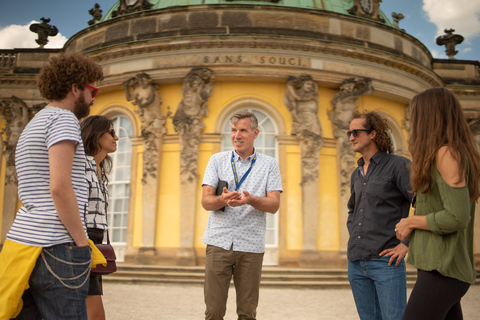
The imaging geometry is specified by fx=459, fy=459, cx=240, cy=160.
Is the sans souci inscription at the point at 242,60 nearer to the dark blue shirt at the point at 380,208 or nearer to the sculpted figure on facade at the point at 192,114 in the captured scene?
the sculpted figure on facade at the point at 192,114

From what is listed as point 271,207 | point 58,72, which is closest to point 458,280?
point 271,207

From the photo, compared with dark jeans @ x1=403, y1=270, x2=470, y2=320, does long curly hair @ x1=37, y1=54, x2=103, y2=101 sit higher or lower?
higher

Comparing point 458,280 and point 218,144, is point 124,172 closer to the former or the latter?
point 218,144

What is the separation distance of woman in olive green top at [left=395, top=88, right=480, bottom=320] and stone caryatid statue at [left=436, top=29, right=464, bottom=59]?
19.0 m

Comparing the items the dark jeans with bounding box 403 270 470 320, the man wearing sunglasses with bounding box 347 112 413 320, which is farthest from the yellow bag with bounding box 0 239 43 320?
the man wearing sunglasses with bounding box 347 112 413 320

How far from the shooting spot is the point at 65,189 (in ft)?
8.04

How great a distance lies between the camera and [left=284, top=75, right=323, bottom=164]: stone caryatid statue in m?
13.7

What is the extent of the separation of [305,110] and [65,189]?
39.1 ft

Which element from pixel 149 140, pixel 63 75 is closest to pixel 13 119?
pixel 149 140

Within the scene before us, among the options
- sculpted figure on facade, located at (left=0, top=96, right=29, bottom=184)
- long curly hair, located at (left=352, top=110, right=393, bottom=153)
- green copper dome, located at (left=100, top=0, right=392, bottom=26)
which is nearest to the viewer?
long curly hair, located at (left=352, top=110, right=393, bottom=153)

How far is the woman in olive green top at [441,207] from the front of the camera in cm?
265

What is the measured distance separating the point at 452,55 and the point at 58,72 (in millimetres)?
20207

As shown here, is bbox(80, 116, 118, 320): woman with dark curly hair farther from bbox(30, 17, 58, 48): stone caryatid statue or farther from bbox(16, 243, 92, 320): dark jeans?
bbox(30, 17, 58, 48): stone caryatid statue

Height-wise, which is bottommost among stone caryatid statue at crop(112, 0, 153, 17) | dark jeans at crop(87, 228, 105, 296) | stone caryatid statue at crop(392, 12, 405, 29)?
dark jeans at crop(87, 228, 105, 296)
